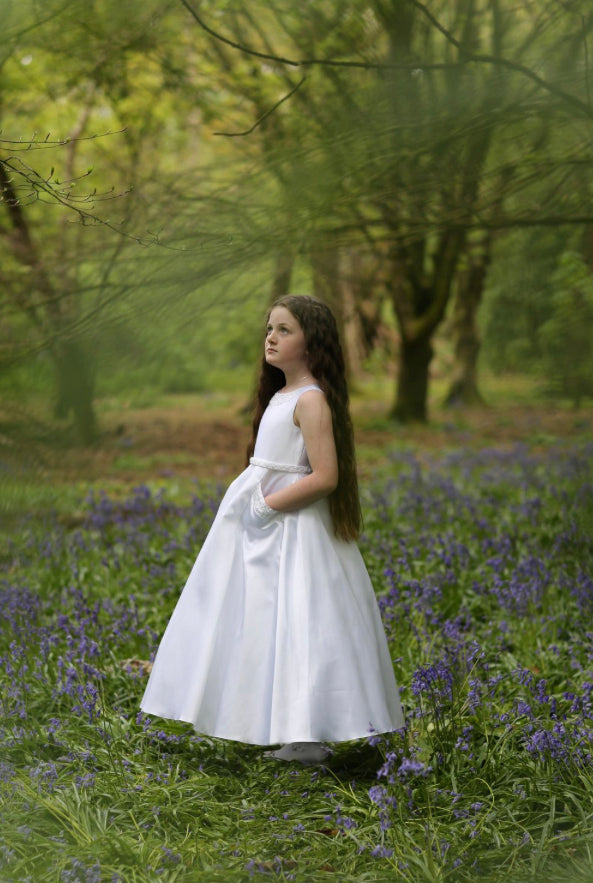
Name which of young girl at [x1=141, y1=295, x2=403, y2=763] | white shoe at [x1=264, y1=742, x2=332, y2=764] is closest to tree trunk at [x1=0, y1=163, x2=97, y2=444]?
young girl at [x1=141, y1=295, x2=403, y2=763]

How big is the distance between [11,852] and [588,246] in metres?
5.12

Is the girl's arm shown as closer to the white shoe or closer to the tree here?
the white shoe

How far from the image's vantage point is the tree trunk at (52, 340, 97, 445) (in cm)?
370

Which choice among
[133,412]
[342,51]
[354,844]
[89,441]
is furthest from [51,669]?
[133,412]

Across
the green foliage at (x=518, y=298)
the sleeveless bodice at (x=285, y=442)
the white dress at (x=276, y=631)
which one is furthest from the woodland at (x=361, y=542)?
the green foliage at (x=518, y=298)

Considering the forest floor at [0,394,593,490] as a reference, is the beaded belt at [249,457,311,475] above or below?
above

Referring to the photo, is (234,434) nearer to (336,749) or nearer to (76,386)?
(76,386)

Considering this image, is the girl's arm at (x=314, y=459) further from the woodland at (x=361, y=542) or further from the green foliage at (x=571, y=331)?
the green foliage at (x=571, y=331)

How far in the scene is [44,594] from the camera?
458cm

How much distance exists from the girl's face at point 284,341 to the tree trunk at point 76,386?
3.37 feet

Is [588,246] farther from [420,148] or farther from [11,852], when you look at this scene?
[11,852]

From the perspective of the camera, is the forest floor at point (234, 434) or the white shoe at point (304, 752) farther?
the forest floor at point (234, 434)

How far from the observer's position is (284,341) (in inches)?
118

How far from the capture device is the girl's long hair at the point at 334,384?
2.99 metres
